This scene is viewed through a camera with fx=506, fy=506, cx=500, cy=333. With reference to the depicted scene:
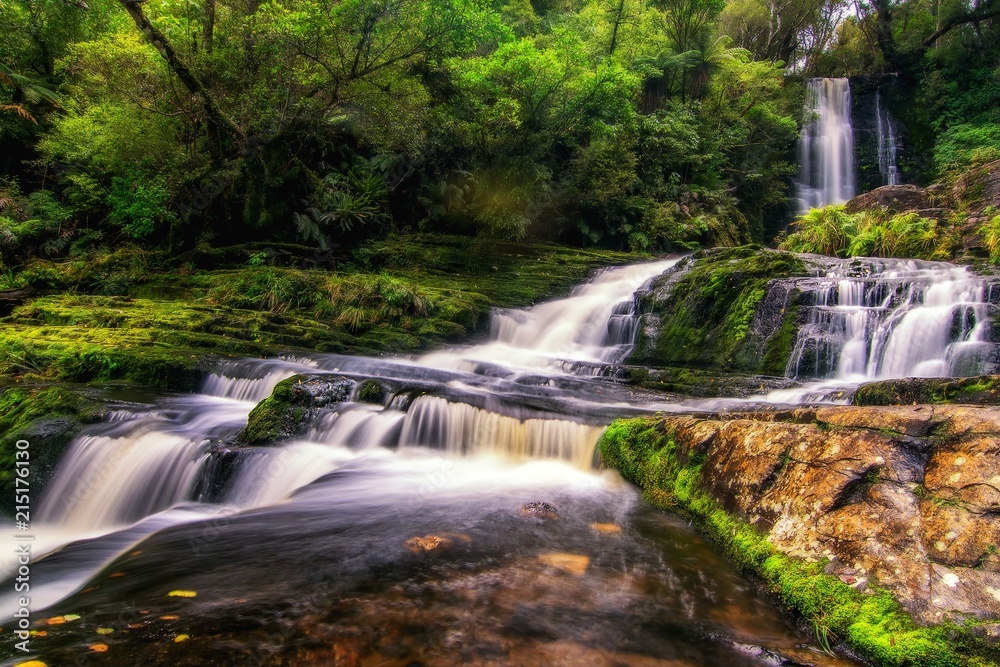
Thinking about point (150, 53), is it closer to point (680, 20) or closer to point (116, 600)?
point (116, 600)

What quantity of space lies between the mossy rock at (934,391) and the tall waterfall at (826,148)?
15.5 m

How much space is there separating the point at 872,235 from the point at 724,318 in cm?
505

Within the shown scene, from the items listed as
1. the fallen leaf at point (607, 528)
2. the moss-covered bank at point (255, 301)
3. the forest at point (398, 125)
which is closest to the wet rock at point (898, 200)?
the forest at point (398, 125)

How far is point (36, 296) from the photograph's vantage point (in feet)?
33.4

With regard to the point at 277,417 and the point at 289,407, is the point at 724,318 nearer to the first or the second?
the point at 289,407

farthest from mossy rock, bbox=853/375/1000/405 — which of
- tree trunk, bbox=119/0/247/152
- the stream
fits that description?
tree trunk, bbox=119/0/247/152

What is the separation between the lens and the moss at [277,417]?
5.14 metres

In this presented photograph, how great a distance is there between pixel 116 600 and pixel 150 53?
12.3 metres

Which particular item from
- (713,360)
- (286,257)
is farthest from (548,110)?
(713,360)

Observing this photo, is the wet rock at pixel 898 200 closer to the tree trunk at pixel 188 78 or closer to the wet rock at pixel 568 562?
the wet rock at pixel 568 562

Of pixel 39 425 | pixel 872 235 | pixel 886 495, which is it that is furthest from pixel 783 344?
pixel 39 425

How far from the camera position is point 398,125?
12.1 metres

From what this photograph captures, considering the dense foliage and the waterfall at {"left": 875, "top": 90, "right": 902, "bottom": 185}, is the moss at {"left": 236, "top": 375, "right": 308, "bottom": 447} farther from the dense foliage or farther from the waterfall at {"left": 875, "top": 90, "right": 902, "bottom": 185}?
the waterfall at {"left": 875, "top": 90, "right": 902, "bottom": 185}

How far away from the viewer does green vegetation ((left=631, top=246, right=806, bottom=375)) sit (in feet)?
25.7
